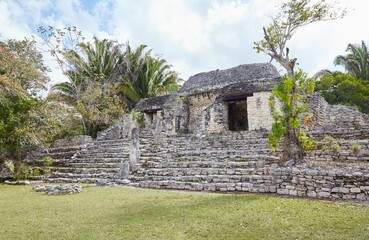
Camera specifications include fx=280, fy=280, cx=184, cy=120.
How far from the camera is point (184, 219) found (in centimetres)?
443

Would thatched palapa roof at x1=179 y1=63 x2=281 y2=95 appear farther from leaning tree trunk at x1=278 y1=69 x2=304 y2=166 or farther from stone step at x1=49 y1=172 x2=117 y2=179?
stone step at x1=49 y1=172 x2=117 y2=179

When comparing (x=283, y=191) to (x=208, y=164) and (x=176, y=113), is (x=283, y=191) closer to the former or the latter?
(x=208, y=164)

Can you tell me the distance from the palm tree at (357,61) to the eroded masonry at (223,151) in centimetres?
1027

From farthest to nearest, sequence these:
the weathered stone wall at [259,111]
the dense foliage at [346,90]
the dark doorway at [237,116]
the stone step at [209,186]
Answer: the dense foliage at [346,90] → the dark doorway at [237,116] → the weathered stone wall at [259,111] → the stone step at [209,186]

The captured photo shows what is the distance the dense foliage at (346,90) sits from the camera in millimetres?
20266

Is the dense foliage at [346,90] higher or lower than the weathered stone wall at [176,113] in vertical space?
higher

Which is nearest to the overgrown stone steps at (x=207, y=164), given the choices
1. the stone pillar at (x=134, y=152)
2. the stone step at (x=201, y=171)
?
the stone step at (x=201, y=171)

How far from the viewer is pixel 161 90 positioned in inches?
1013

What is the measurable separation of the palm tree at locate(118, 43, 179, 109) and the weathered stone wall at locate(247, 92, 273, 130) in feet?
37.6

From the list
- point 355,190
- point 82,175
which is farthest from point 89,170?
point 355,190

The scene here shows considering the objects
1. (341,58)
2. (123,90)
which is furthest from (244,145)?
(341,58)

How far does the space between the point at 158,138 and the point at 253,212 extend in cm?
804

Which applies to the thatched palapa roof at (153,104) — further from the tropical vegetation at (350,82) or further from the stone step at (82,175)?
the tropical vegetation at (350,82)

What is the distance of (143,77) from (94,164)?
15.7 m
